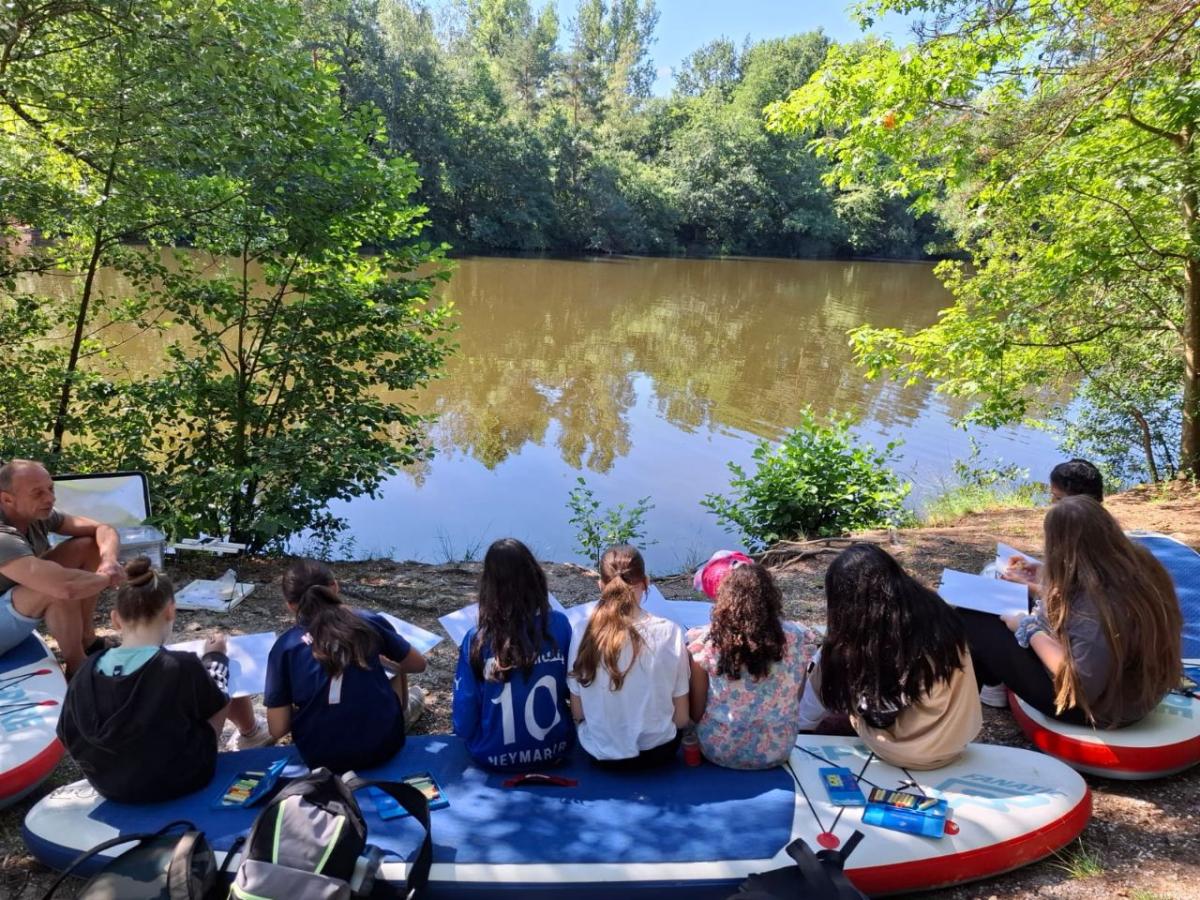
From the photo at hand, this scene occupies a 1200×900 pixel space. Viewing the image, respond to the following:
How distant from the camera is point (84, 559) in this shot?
3951 millimetres

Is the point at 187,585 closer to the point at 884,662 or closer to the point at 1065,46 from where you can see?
the point at 884,662

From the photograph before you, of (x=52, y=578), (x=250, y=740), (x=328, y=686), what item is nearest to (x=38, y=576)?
(x=52, y=578)

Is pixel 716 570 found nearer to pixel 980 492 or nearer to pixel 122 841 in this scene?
pixel 122 841

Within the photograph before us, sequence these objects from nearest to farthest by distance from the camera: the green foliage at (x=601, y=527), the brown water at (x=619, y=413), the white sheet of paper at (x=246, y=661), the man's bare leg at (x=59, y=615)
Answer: the white sheet of paper at (x=246, y=661) → the man's bare leg at (x=59, y=615) → the green foliage at (x=601, y=527) → the brown water at (x=619, y=413)

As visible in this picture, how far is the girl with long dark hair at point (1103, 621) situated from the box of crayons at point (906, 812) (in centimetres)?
78

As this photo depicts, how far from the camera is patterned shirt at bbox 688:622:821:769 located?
9.25ft

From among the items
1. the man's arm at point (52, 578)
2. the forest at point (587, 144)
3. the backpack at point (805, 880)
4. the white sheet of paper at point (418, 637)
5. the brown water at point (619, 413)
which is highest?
the forest at point (587, 144)

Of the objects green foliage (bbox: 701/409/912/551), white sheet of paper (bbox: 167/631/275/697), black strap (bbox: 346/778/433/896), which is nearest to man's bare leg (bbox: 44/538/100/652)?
white sheet of paper (bbox: 167/631/275/697)

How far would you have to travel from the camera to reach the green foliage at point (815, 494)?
7.46m

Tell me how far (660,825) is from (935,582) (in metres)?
3.64

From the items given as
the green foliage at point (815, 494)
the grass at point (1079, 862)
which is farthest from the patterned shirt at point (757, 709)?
the green foliage at point (815, 494)

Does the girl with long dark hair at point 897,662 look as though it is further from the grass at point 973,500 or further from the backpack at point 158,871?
the grass at point 973,500

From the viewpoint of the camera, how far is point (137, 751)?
254 centimetres

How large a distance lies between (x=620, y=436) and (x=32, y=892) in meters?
9.33
